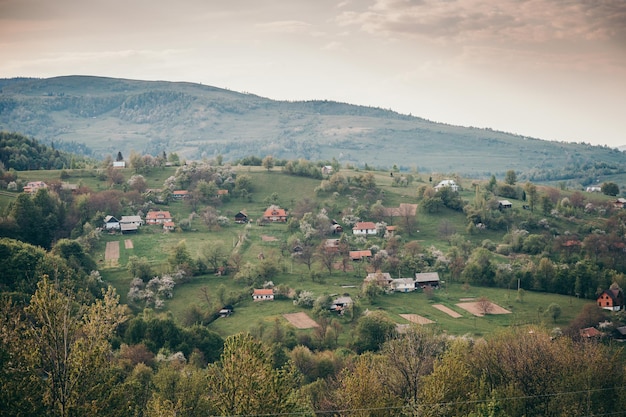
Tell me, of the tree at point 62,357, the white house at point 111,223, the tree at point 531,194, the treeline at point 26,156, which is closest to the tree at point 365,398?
the tree at point 62,357

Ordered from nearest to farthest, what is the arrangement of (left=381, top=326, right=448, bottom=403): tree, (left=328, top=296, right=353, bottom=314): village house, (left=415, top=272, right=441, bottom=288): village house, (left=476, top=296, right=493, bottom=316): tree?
(left=381, top=326, right=448, bottom=403): tree
(left=328, top=296, right=353, bottom=314): village house
(left=476, top=296, right=493, bottom=316): tree
(left=415, top=272, right=441, bottom=288): village house

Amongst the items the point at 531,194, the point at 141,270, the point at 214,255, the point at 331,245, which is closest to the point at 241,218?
the point at 331,245

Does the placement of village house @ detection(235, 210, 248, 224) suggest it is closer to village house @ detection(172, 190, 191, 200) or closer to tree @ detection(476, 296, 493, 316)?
village house @ detection(172, 190, 191, 200)

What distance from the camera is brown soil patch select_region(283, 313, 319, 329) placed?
73025 millimetres

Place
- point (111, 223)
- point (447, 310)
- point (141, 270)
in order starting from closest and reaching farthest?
point (447, 310) → point (141, 270) → point (111, 223)

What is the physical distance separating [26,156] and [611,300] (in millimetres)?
110270

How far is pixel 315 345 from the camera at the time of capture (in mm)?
67438

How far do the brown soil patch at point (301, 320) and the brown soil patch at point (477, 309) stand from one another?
1725 cm

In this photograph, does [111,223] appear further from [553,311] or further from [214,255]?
[553,311]

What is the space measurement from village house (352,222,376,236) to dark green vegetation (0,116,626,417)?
140cm

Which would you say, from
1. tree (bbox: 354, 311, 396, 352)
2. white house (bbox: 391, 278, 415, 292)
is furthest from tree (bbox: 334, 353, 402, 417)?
white house (bbox: 391, 278, 415, 292)

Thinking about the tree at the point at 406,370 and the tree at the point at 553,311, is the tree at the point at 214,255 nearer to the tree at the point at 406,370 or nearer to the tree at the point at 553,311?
the tree at the point at 553,311

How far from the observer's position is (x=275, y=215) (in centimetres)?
11619

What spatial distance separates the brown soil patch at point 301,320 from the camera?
240 ft
